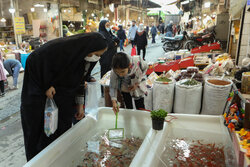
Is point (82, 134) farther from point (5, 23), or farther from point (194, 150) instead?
point (5, 23)

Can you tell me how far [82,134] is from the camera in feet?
7.73

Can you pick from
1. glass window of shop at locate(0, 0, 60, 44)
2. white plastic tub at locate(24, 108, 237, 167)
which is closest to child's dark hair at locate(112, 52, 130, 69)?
white plastic tub at locate(24, 108, 237, 167)

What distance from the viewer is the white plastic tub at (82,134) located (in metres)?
Result: 1.84

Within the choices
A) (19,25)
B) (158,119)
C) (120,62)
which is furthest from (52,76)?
(19,25)

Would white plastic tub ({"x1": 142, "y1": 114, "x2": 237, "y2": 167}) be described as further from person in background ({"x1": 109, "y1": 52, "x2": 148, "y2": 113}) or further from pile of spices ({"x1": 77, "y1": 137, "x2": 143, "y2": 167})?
person in background ({"x1": 109, "y1": 52, "x2": 148, "y2": 113})

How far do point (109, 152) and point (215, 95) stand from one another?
2189mm

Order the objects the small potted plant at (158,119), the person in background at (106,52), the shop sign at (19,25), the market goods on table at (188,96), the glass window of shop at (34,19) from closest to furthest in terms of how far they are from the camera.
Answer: the small potted plant at (158,119), the market goods on table at (188,96), the person in background at (106,52), the shop sign at (19,25), the glass window of shop at (34,19)

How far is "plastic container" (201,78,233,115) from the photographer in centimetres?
341

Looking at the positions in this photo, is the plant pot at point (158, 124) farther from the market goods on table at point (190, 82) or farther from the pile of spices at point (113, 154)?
the market goods on table at point (190, 82)

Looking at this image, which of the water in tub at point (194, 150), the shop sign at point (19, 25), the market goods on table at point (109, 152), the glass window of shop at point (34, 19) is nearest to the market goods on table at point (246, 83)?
the water in tub at point (194, 150)

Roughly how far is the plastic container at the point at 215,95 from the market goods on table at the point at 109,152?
5.74ft

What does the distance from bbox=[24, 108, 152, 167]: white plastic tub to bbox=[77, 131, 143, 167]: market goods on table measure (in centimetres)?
8

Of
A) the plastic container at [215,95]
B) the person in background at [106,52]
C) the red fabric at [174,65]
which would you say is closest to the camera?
the plastic container at [215,95]

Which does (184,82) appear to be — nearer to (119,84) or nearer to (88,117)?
(119,84)
